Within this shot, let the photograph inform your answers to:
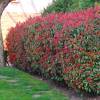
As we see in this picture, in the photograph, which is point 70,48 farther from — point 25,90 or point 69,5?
point 69,5

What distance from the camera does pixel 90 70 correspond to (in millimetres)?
9734

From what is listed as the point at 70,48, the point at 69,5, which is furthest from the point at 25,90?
the point at 69,5

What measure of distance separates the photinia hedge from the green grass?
1.36 ft

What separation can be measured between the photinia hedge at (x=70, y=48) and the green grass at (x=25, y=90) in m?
0.41

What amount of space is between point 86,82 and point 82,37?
1009 millimetres

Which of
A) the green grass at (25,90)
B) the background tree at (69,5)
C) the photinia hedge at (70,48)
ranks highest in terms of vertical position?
the background tree at (69,5)

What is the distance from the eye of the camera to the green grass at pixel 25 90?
1005cm

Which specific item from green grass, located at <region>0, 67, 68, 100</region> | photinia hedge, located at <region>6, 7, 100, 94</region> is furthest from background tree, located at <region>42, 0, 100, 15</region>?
green grass, located at <region>0, 67, 68, 100</region>

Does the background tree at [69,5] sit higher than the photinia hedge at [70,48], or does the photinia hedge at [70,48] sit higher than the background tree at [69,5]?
the background tree at [69,5]

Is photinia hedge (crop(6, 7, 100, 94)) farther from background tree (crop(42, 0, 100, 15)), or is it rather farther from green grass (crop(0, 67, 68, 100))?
background tree (crop(42, 0, 100, 15))

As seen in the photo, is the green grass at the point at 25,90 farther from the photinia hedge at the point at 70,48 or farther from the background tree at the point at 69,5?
the background tree at the point at 69,5

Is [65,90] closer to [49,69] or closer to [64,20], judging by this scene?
[49,69]

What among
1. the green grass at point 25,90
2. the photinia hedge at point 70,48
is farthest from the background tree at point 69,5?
the green grass at point 25,90

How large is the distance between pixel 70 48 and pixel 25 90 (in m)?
1.66
